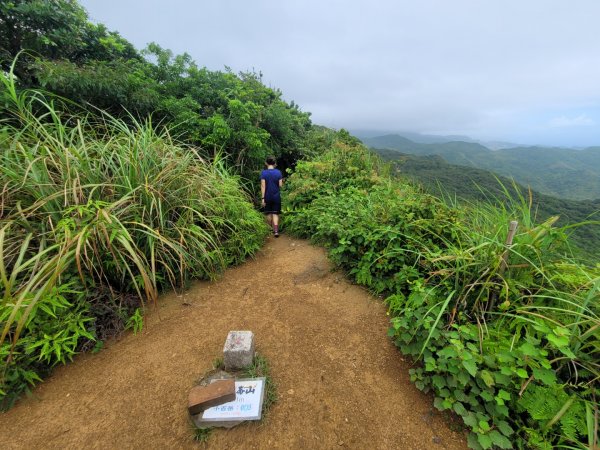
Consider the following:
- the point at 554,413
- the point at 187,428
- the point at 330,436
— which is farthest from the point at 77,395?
the point at 554,413

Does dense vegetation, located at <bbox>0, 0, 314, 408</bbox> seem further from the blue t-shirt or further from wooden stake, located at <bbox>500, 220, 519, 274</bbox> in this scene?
wooden stake, located at <bbox>500, 220, 519, 274</bbox>

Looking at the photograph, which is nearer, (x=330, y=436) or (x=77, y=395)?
(x=330, y=436)

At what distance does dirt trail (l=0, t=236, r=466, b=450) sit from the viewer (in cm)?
149

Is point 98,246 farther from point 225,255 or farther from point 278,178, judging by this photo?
point 278,178

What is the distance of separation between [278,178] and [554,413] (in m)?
4.15

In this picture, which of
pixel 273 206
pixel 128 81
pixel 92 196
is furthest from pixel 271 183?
pixel 128 81

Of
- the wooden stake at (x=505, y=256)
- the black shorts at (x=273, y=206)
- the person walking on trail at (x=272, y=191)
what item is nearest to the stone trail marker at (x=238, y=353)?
the wooden stake at (x=505, y=256)

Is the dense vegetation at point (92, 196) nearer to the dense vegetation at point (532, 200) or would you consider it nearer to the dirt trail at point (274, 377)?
the dirt trail at point (274, 377)

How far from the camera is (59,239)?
1.96m

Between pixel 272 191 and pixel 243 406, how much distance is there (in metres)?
3.49

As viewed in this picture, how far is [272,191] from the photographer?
15.0 feet

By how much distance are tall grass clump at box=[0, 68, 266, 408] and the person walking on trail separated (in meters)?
1.27

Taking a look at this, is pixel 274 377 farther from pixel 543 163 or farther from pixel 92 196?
pixel 543 163

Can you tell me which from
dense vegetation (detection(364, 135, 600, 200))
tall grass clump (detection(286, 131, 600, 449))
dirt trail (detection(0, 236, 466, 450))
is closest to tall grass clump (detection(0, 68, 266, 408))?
dirt trail (detection(0, 236, 466, 450))
